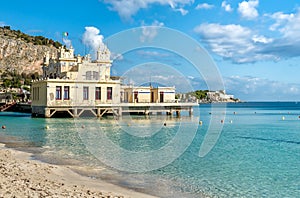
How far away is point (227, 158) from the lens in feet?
67.6

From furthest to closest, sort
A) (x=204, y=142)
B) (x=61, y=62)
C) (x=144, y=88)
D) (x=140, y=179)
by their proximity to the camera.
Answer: (x=144, y=88) < (x=61, y=62) < (x=204, y=142) < (x=140, y=179)

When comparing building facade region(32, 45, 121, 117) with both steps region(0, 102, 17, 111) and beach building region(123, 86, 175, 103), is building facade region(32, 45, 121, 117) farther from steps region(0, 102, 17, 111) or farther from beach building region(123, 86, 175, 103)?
steps region(0, 102, 17, 111)

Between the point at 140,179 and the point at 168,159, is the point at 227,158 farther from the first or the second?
the point at 140,179

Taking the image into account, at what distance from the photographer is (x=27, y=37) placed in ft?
486

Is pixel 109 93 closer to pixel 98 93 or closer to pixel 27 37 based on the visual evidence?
pixel 98 93

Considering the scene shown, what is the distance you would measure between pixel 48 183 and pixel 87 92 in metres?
38.0

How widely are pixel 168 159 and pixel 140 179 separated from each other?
5.19 m

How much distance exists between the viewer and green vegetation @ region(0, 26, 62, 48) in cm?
14425

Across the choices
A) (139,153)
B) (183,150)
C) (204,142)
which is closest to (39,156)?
(139,153)

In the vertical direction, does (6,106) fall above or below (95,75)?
below

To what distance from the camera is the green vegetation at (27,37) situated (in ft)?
473

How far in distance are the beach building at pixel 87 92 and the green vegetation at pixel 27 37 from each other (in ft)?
302

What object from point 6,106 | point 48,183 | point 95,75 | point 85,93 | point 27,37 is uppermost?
point 27,37

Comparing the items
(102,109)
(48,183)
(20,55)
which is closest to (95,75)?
(102,109)
